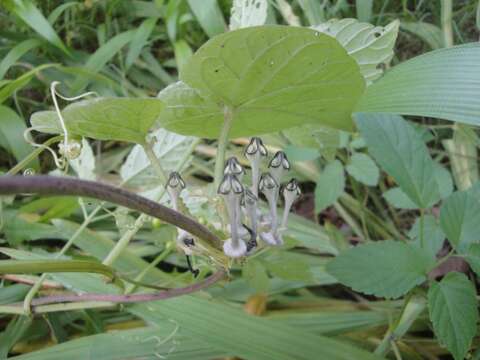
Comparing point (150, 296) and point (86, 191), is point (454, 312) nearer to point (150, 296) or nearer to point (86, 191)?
point (150, 296)

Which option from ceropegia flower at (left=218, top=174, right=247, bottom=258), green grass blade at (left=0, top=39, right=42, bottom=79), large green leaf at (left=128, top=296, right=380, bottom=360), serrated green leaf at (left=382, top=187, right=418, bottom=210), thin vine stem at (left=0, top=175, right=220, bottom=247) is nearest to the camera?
thin vine stem at (left=0, top=175, right=220, bottom=247)

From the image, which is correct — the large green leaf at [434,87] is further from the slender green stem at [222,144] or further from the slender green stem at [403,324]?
the slender green stem at [403,324]

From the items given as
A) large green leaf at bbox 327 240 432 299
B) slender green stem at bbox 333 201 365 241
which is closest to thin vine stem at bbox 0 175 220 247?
large green leaf at bbox 327 240 432 299

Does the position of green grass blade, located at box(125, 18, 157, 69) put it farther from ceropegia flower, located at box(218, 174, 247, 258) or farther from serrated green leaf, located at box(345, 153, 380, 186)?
ceropegia flower, located at box(218, 174, 247, 258)

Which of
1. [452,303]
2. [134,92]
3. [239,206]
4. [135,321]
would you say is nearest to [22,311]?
[135,321]

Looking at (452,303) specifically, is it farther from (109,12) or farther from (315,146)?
(109,12)
